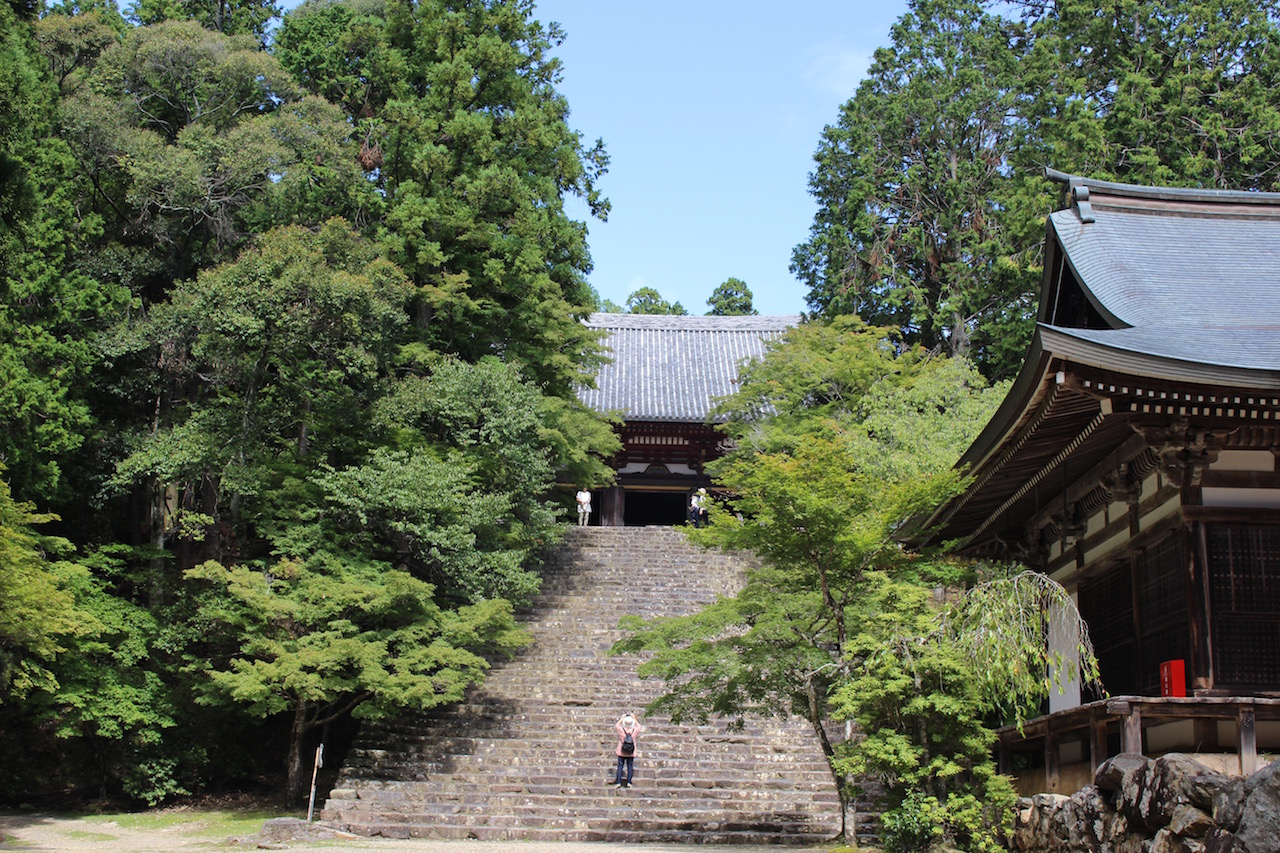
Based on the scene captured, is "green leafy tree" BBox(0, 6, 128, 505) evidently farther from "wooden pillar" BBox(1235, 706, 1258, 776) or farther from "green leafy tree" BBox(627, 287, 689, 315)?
"green leafy tree" BBox(627, 287, 689, 315)

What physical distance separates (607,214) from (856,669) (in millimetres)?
14638

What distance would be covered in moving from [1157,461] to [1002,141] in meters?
20.1

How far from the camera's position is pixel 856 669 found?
34.0 ft

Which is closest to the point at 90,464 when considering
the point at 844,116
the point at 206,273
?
the point at 206,273

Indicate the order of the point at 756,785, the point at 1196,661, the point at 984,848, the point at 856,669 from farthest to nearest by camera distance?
the point at 756,785
the point at 856,669
the point at 984,848
the point at 1196,661

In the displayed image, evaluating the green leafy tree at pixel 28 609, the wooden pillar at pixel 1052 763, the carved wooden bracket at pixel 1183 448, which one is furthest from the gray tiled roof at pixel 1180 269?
the green leafy tree at pixel 28 609

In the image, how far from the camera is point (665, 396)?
29.3 meters

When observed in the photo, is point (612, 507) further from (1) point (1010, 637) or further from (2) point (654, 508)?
(1) point (1010, 637)

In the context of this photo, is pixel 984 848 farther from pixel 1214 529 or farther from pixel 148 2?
pixel 148 2

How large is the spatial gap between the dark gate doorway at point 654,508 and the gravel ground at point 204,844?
1794 cm

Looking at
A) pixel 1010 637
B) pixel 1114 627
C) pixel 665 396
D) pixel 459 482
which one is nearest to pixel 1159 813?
pixel 1010 637

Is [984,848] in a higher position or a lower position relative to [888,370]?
lower

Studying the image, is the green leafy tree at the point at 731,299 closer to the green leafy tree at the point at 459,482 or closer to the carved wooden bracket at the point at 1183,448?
the green leafy tree at the point at 459,482

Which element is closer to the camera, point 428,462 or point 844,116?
point 428,462
